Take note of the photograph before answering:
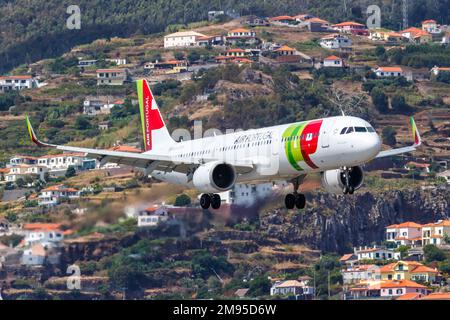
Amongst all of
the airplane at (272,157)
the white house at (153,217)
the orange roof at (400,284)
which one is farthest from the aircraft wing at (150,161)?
the orange roof at (400,284)

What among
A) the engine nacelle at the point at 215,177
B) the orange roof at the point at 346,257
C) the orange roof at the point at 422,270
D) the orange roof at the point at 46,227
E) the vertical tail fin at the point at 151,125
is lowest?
the engine nacelle at the point at 215,177

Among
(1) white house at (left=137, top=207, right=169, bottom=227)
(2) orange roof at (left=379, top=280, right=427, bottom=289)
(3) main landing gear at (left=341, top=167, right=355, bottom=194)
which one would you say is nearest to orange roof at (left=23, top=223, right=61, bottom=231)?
(1) white house at (left=137, top=207, right=169, bottom=227)

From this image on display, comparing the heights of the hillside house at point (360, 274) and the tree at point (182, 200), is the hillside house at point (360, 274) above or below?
above

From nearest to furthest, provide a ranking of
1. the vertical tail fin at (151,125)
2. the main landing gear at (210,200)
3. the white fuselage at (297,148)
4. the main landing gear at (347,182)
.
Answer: the white fuselage at (297,148) < the main landing gear at (347,182) < the main landing gear at (210,200) < the vertical tail fin at (151,125)

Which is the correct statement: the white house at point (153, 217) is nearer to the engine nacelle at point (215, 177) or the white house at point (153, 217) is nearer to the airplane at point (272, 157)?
the airplane at point (272, 157)

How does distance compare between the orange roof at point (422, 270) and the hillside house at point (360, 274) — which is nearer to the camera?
the hillside house at point (360, 274)

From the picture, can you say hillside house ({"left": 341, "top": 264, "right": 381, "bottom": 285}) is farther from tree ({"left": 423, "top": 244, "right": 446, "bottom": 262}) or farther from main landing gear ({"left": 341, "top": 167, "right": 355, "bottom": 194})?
main landing gear ({"left": 341, "top": 167, "right": 355, "bottom": 194})

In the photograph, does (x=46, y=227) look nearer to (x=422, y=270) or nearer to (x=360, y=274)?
(x=360, y=274)

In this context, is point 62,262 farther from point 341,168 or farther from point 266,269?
point 341,168

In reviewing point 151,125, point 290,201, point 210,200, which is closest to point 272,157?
point 210,200
